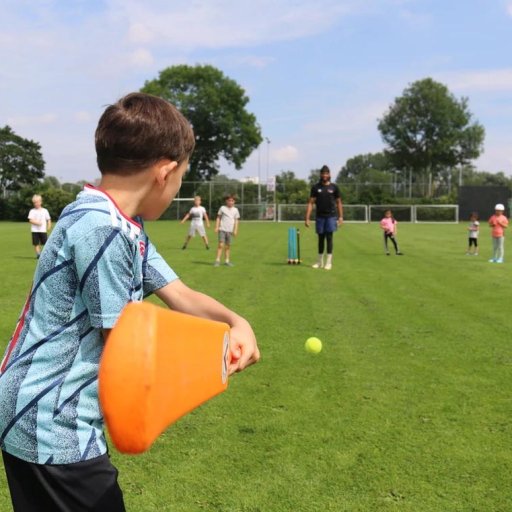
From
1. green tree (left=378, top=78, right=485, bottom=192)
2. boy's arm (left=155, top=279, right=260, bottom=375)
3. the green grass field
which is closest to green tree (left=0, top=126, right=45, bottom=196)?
green tree (left=378, top=78, right=485, bottom=192)

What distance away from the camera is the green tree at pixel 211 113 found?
258 ft

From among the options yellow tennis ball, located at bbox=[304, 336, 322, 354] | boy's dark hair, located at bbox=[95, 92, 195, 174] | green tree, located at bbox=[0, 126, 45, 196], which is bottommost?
yellow tennis ball, located at bbox=[304, 336, 322, 354]

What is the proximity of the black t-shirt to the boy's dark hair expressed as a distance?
1432 cm

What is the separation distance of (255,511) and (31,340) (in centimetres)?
222

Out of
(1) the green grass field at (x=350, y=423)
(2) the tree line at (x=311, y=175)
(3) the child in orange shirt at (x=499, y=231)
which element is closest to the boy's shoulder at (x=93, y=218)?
(1) the green grass field at (x=350, y=423)

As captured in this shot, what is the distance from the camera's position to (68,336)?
1798 mm

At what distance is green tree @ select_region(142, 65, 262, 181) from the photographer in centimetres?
7862

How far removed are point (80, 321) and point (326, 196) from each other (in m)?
14.6

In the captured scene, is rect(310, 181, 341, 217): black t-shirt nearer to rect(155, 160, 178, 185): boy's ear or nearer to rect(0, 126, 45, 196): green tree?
rect(155, 160, 178, 185): boy's ear

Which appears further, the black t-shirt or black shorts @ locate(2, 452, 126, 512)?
the black t-shirt

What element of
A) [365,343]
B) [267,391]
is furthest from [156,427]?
[365,343]

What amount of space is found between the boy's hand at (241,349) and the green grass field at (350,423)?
1.94m

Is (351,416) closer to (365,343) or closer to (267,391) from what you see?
(267,391)

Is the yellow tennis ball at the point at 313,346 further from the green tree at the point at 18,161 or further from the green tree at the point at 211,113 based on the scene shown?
the green tree at the point at 18,161
